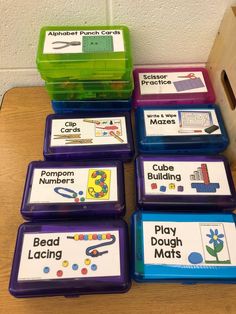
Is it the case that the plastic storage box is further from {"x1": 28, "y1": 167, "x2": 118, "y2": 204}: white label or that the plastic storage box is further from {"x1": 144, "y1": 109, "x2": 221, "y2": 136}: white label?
{"x1": 28, "y1": 167, "x2": 118, "y2": 204}: white label

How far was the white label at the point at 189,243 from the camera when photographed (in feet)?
1.65

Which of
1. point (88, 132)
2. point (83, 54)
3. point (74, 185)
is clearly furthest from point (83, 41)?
point (74, 185)

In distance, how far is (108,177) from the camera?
58 centimetres

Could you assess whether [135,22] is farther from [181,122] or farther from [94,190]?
[94,190]

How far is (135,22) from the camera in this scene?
2.17 ft

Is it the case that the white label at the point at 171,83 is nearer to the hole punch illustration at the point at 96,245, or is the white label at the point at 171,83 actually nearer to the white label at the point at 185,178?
the white label at the point at 185,178

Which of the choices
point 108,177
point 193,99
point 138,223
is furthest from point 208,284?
point 193,99

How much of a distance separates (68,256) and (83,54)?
39 cm

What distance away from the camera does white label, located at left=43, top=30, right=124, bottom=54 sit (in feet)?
2.02

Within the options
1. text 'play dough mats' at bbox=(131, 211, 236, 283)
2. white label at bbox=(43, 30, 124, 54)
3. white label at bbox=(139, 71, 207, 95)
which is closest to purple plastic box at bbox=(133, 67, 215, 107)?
white label at bbox=(139, 71, 207, 95)

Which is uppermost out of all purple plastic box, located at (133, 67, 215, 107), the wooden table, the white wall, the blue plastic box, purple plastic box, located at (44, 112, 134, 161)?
the white wall

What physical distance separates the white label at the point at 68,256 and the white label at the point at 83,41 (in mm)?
367

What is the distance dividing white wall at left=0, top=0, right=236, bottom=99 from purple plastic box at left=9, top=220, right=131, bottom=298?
42 cm

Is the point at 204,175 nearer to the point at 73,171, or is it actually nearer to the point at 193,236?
the point at 193,236
